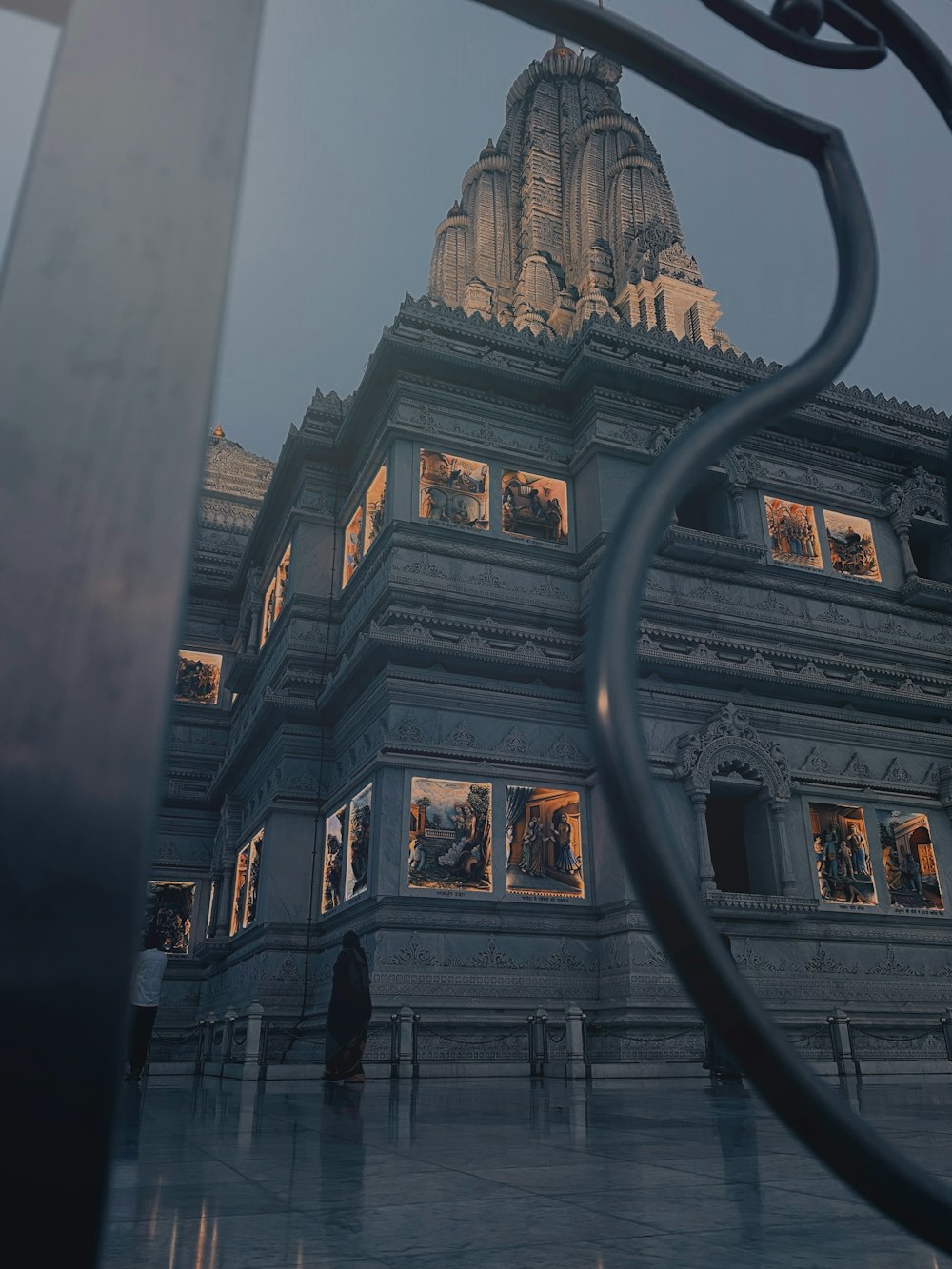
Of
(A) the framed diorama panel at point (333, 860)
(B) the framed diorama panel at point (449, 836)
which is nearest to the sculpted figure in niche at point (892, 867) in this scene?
(B) the framed diorama panel at point (449, 836)

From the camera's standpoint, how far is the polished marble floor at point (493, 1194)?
94.1 inches

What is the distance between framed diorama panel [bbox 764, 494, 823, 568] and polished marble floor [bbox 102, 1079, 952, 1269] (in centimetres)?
1284

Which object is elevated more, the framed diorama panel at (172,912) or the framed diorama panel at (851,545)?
the framed diorama panel at (851,545)

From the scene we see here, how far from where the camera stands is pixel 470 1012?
43.3 ft

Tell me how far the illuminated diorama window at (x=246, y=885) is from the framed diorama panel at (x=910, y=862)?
11.3m

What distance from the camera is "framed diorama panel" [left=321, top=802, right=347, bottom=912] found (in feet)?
51.3

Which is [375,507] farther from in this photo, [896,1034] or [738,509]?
[896,1034]

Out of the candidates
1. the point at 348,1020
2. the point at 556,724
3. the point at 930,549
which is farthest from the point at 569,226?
the point at 348,1020

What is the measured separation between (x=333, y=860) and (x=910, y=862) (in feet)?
33.0

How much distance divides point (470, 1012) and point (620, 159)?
37.8 m

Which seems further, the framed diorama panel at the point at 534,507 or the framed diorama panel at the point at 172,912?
the framed diorama panel at the point at 172,912

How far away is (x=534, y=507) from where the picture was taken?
57.1ft

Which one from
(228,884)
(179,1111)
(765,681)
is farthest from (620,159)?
(179,1111)

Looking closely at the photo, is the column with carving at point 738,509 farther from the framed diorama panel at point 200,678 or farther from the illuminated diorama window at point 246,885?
the framed diorama panel at point 200,678
